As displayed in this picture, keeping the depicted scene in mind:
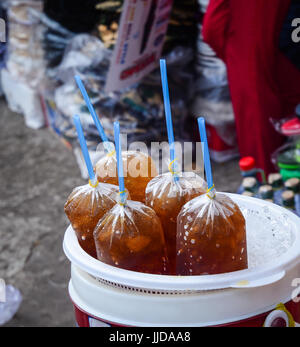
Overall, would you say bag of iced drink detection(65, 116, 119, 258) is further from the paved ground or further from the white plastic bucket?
the paved ground

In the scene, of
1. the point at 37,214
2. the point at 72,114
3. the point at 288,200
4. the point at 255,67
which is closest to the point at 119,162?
the point at 288,200

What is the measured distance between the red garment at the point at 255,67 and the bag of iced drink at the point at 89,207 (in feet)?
4.39

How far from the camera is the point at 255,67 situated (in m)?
2.06

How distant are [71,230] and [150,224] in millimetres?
222

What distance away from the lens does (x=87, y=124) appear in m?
2.59

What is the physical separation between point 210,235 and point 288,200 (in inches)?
31.4

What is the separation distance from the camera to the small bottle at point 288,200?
1515 millimetres

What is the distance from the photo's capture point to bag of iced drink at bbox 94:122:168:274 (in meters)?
0.82

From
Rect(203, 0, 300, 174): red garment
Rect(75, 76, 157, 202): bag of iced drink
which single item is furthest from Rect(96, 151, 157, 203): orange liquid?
Rect(203, 0, 300, 174): red garment

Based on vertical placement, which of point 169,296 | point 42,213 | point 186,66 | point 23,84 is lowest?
point 42,213

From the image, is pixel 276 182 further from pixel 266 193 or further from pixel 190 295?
pixel 190 295

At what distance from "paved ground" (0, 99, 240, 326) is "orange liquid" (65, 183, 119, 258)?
96 cm
